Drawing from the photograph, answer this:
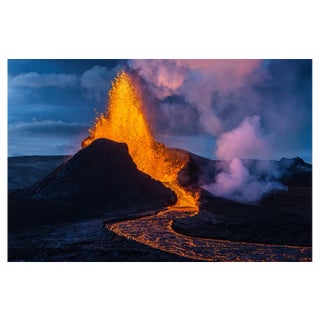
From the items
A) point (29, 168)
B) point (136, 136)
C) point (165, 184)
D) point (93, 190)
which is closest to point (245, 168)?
point (165, 184)

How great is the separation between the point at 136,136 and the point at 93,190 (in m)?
1.35

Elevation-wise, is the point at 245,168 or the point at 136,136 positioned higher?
the point at 136,136

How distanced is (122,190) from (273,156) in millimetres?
2858

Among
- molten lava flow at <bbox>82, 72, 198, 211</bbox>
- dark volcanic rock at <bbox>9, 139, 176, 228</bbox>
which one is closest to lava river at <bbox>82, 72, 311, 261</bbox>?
molten lava flow at <bbox>82, 72, 198, 211</bbox>

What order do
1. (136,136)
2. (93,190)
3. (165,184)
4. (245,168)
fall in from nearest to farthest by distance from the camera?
(245,168) < (93,190) < (136,136) < (165,184)

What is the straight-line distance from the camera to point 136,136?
880 cm

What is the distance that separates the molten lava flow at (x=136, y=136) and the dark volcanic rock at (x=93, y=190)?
15cm

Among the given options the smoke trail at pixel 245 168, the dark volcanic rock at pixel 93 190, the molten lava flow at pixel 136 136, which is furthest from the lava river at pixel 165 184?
the smoke trail at pixel 245 168

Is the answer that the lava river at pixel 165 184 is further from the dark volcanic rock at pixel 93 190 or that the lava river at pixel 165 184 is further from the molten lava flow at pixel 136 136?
the dark volcanic rock at pixel 93 190

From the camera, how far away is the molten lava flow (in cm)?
816

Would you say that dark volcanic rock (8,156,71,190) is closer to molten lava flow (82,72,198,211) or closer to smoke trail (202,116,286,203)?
molten lava flow (82,72,198,211)

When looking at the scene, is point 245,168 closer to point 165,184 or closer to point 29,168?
point 165,184

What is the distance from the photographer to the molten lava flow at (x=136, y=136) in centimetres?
816
